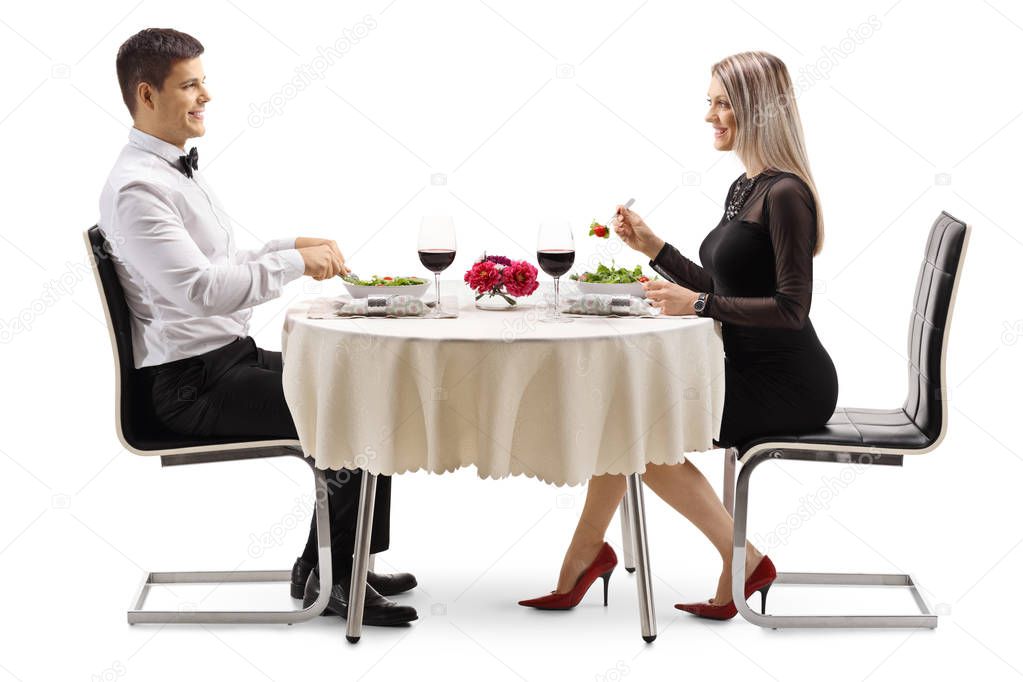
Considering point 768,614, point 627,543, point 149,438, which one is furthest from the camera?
point 627,543

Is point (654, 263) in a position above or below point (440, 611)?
above

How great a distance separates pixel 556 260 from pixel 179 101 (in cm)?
152

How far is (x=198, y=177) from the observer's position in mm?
5348

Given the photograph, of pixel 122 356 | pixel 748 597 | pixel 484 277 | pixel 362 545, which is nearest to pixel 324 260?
pixel 484 277

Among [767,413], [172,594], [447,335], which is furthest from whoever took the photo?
[172,594]

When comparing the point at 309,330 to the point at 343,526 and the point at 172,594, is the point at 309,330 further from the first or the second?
the point at 172,594

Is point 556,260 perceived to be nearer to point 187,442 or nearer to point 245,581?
point 187,442

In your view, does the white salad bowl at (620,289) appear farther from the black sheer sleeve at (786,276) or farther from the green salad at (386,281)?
the green salad at (386,281)

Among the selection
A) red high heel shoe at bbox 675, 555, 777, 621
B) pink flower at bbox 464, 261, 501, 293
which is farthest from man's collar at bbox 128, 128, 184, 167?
red high heel shoe at bbox 675, 555, 777, 621

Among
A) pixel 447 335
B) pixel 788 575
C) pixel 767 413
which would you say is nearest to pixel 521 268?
pixel 447 335

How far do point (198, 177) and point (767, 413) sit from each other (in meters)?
2.29

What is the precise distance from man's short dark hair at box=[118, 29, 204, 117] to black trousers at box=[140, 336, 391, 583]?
1.02 metres

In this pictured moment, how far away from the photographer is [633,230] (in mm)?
5406

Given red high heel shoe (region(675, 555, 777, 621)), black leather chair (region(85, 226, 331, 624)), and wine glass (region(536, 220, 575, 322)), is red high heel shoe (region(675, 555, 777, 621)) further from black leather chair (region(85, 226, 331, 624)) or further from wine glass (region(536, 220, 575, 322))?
black leather chair (region(85, 226, 331, 624))
